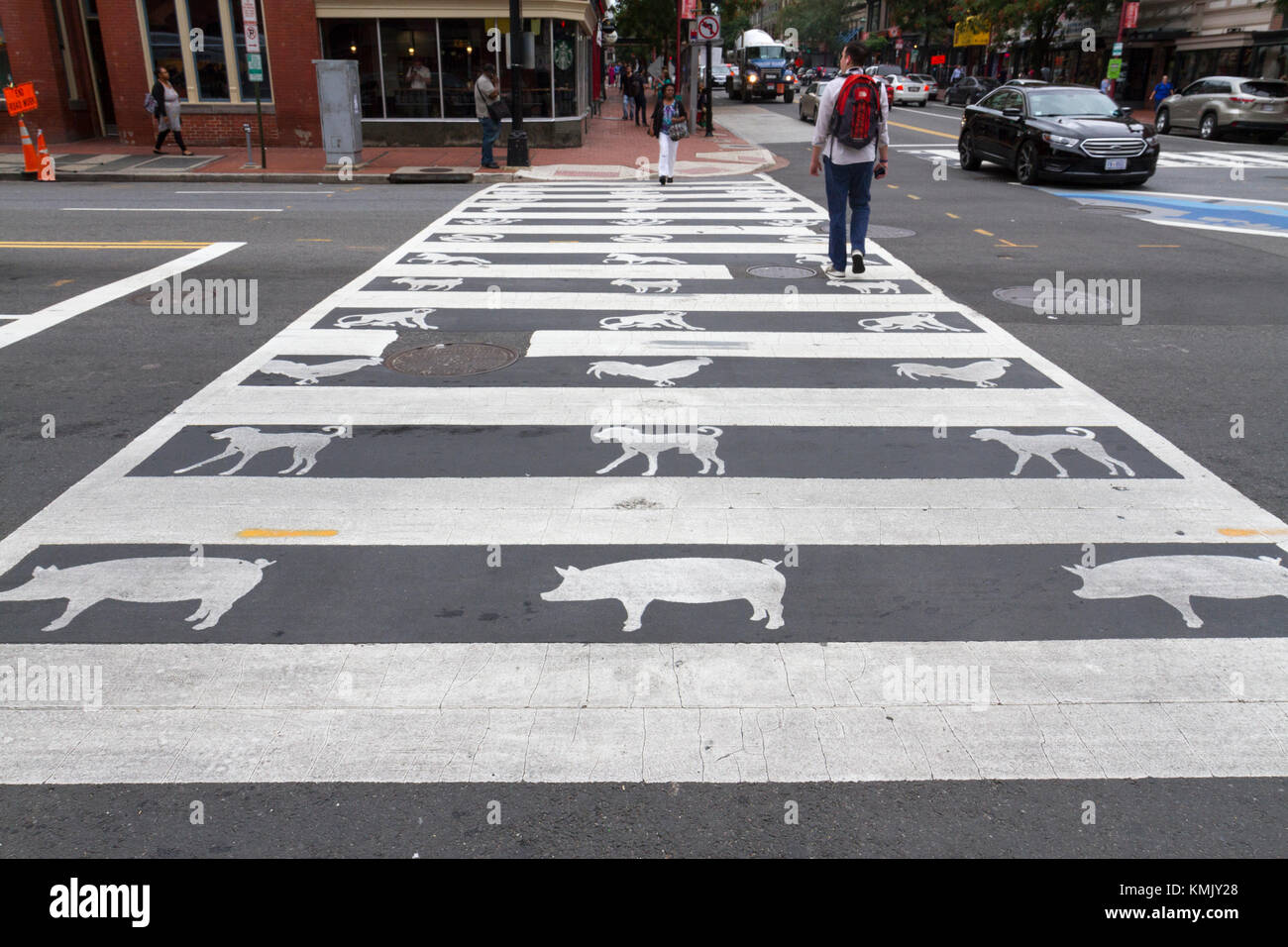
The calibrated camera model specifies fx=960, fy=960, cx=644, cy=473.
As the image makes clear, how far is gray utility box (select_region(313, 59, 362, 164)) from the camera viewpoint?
20688mm

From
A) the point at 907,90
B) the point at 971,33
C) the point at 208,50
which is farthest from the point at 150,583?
the point at 971,33

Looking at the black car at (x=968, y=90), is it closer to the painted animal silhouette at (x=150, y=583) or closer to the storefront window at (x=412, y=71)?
the storefront window at (x=412, y=71)

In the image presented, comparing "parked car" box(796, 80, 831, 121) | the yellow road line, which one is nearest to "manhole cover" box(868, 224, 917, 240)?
the yellow road line

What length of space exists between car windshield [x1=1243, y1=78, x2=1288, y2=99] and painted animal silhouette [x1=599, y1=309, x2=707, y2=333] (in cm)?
2946

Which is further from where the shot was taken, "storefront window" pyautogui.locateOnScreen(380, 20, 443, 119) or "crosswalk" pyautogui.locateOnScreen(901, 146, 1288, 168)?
"storefront window" pyautogui.locateOnScreen(380, 20, 443, 119)

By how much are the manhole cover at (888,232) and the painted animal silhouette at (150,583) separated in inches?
415

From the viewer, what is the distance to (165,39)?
2386 cm

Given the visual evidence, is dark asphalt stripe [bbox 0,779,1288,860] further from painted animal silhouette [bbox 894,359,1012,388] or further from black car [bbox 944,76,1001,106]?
black car [bbox 944,76,1001,106]

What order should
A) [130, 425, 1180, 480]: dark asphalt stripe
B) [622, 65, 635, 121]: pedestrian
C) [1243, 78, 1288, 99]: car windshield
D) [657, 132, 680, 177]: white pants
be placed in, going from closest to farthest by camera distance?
[130, 425, 1180, 480]: dark asphalt stripe → [657, 132, 680, 177]: white pants → [1243, 78, 1288, 99]: car windshield → [622, 65, 635, 121]: pedestrian

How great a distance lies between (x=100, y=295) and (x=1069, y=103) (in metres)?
16.9

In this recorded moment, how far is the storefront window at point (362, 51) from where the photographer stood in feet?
78.4

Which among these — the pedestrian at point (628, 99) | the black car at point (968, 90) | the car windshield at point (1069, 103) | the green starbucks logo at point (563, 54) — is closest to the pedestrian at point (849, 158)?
the car windshield at point (1069, 103)

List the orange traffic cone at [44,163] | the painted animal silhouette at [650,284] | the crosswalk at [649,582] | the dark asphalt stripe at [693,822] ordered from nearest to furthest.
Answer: the dark asphalt stripe at [693,822]
the crosswalk at [649,582]
the painted animal silhouette at [650,284]
the orange traffic cone at [44,163]

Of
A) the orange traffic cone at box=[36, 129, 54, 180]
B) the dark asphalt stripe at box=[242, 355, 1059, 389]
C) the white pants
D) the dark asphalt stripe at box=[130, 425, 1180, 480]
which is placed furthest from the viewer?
the orange traffic cone at box=[36, 129, 54, 180]
